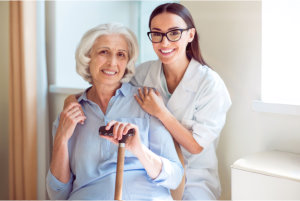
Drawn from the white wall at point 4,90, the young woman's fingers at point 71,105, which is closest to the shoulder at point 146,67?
the young woman's fingers at point 71,105

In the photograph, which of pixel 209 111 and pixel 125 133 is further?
pixel 209 111

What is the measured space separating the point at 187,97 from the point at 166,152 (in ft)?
1.00

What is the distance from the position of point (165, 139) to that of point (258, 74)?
60 cm

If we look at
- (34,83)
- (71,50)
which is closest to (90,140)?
(34,83)

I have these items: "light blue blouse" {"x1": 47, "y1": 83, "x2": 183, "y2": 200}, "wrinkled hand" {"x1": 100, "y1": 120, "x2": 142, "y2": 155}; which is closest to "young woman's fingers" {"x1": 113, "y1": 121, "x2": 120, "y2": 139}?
"wrinkled hand" {"x1": 100, "y1": 120, "x2": 142, "y2": 155}

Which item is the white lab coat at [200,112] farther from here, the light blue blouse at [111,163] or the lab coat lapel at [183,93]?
the light blue blouse at [111,163]

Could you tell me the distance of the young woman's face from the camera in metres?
1.63

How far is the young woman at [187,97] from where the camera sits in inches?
64.3

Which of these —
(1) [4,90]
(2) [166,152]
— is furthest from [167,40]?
(1) [4,90]

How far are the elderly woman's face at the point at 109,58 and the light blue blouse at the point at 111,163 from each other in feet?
0.29

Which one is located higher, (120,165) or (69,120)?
(69,120)

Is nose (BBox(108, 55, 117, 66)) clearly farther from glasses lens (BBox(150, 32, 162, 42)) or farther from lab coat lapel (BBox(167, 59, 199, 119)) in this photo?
lab coat lapel (BBox(167, 59, 199, 119))

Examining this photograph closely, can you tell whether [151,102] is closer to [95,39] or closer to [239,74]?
[95,39]

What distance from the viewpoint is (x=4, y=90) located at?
284 cm
